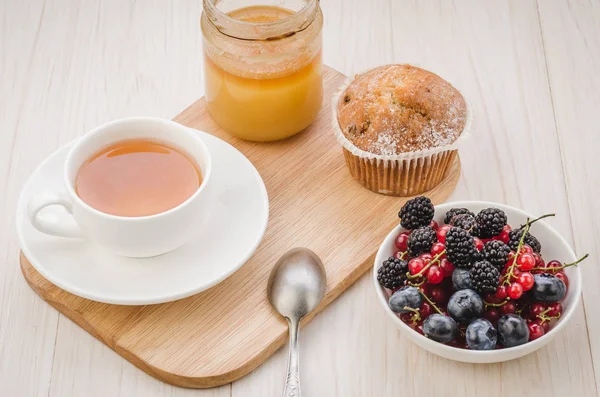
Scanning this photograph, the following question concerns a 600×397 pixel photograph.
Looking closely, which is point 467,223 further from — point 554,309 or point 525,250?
point 554,309

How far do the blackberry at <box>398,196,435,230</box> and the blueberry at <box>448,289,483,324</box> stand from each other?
21cm

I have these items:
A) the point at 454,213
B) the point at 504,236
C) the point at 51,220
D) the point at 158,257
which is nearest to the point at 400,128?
the point at 454,213

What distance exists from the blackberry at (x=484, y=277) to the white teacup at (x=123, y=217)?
22.0 inches

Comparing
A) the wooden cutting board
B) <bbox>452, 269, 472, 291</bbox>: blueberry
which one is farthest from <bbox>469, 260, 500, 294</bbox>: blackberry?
the wooden cutting board

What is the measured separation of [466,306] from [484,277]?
0.21ft

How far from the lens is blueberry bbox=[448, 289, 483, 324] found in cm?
168

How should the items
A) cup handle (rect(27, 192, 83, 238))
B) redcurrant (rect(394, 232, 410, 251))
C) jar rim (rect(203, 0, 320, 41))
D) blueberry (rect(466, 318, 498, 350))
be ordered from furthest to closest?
jar rim (rect(203, 0, 320, 41)) → redcurrant (rect(394, 232, 410, 251)) → cup handle (rect(27, 192, 83, 238)) → blueberry (rect(466, 318, 498, 350))

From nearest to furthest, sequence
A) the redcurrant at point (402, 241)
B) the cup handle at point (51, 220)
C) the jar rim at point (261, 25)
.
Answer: the cup handle at point (51, 220) → the redcurrant at point (402, 241) → the jar rim at point (261, 25)

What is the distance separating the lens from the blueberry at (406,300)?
5.61 feet

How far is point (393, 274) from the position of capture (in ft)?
5.76

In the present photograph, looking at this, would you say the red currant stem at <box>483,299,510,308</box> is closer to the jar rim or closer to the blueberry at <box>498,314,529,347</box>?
the blueberry at <box>498,314,529,347</box>

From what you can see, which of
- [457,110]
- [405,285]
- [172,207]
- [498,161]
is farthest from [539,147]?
[172,207]

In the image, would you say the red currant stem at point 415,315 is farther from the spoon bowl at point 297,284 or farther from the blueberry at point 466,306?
the spoon bowl at point 297,284

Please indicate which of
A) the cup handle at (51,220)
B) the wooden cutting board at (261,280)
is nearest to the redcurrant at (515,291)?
the wooden cutting board at (261,280)
